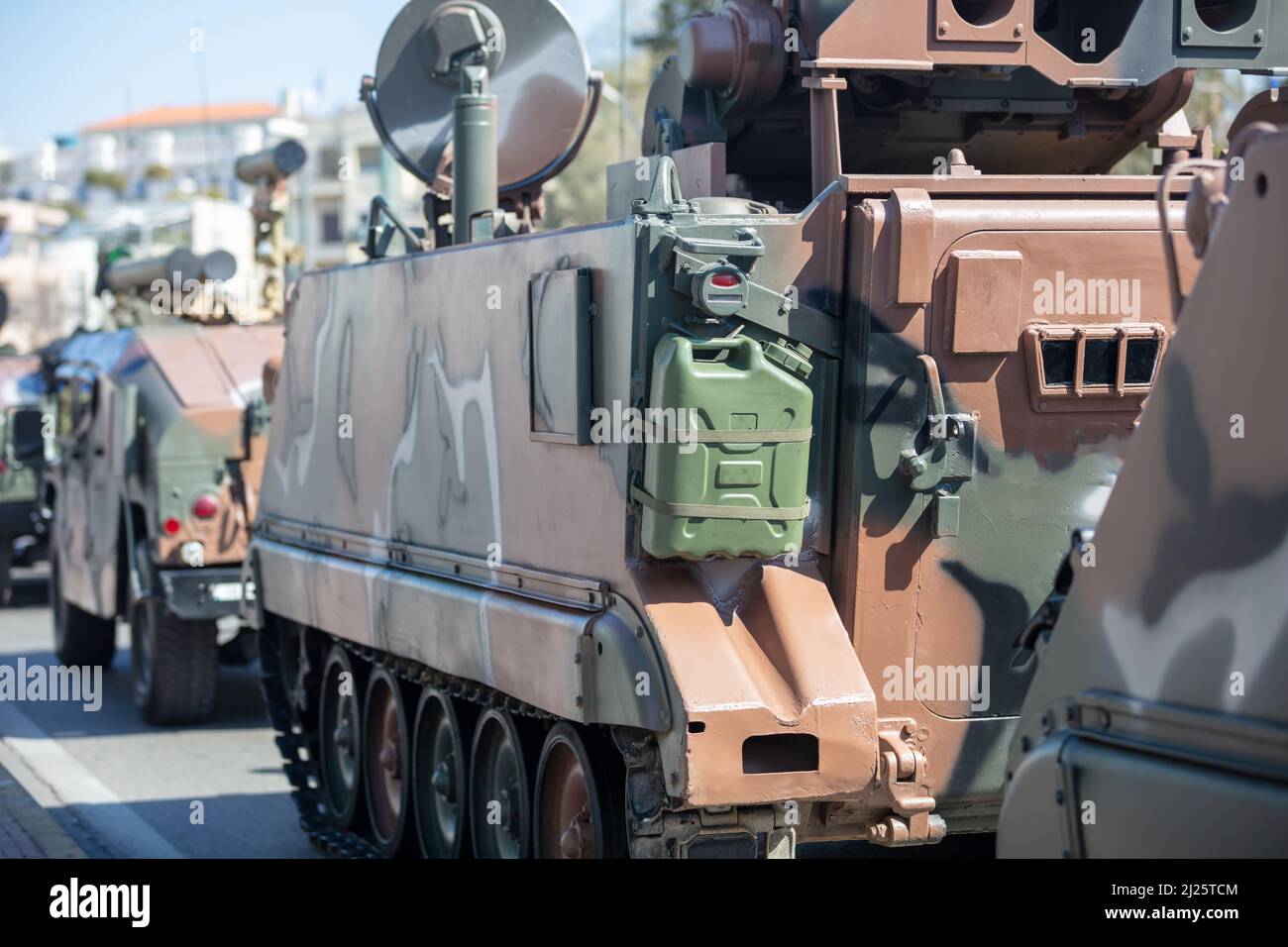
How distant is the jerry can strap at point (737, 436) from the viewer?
519cm

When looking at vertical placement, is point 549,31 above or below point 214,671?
above

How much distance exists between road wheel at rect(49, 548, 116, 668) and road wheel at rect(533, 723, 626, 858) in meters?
8.10

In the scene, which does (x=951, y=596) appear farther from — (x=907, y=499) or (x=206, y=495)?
(x=206, y=495)

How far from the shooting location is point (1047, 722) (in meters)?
3.94

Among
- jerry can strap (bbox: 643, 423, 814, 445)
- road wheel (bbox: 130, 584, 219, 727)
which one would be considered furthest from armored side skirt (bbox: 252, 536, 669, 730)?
road wheel (bbox: 130, 584, 219, 727)

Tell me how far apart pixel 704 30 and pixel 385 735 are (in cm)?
353

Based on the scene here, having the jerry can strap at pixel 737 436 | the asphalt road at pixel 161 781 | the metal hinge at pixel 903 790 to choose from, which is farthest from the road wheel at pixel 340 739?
the jerry can strap at pixel 737 436

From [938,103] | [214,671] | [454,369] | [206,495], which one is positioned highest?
[938,103]

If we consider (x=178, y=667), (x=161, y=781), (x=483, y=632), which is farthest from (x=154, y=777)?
(x=483, y=632)

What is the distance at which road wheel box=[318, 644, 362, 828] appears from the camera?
8938mm

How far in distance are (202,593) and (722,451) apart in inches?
280

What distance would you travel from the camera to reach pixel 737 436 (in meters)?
5.20

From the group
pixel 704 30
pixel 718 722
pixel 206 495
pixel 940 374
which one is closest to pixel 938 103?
pixel 704 30
